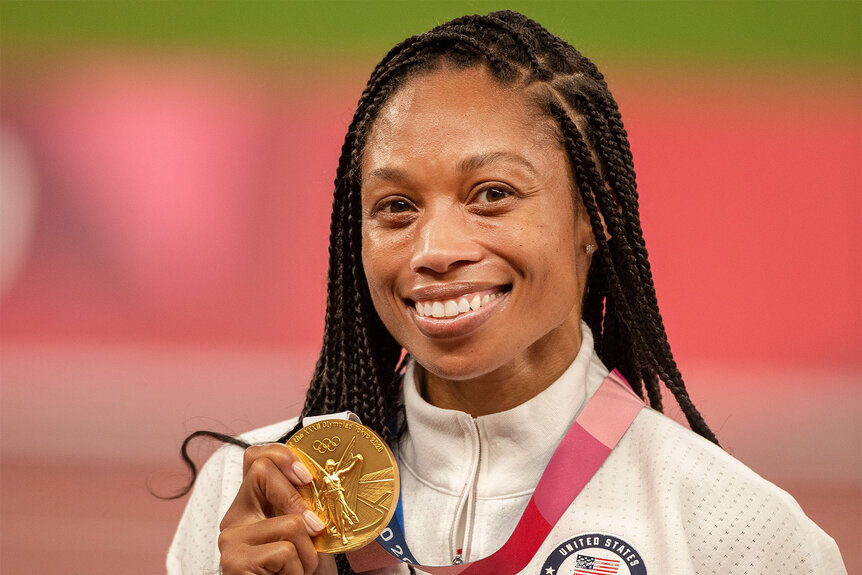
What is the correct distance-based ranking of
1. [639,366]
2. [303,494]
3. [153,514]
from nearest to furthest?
[303,494] → [639,366] → [153,514]

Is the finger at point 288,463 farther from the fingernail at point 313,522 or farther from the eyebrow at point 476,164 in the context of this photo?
the eyebrow at point 476,164

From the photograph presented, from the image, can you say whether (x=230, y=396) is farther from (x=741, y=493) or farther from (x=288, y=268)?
(x=741, y=493)

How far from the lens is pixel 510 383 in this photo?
2064mm

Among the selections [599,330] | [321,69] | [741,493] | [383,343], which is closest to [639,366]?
A: [599,330]

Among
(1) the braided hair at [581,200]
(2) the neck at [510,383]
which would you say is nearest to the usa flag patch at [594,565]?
(2) the neck at [510,383]

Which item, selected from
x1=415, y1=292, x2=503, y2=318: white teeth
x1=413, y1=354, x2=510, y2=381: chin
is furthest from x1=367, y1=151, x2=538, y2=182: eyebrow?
x1=413, y1=354, x2=510, y2=381: chin

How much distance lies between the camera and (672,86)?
4418 mm

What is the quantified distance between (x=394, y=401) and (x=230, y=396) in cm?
220

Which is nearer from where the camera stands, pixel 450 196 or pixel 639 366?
pixel 450 196

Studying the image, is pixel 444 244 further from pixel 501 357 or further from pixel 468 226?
pixel 501 357

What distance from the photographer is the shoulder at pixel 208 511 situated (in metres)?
2.16

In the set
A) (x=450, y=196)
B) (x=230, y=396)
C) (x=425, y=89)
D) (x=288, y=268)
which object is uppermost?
(x=425, y=89)

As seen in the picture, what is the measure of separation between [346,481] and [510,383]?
1.31 feet

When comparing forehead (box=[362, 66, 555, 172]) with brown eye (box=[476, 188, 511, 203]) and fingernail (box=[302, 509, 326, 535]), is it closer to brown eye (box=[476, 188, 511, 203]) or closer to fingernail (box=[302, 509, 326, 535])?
brown eye (box=[476, 188, 511, 203])
